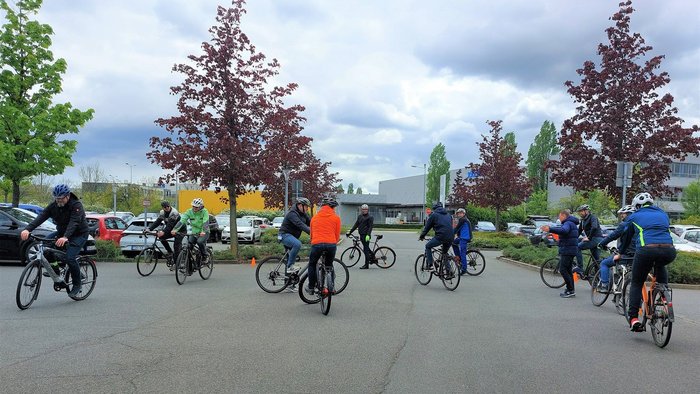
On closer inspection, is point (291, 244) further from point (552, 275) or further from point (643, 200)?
point (552, 275)

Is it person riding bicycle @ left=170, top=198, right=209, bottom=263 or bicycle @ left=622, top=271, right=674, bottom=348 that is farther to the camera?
person riding bicycle @ left=170, top=198, right=209, bottom=263

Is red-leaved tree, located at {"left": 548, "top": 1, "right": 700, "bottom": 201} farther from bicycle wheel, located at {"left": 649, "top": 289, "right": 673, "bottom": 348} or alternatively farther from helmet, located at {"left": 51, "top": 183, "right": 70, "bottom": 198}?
helmet, located at {"left": 51, "top": 183, "right": 70, "bottom": 198}

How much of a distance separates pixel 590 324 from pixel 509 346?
88.1 inches

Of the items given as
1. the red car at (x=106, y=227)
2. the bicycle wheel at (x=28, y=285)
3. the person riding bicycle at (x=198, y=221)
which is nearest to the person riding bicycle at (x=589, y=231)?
the person riding bicycle at (x=198, y=221)

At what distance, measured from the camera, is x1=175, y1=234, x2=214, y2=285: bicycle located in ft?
35.7

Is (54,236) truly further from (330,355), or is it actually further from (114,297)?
(330,355)

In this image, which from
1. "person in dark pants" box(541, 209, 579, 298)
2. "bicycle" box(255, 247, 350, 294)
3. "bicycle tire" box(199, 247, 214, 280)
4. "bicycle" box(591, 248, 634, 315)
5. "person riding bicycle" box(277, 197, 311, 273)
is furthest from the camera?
"bicycle tire" box(199, 247, 214, 280)

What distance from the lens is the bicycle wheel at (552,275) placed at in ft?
37.4

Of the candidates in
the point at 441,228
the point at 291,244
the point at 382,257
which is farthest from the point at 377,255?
the point at 291,244

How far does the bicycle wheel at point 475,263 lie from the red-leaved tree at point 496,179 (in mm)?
Result: 17878

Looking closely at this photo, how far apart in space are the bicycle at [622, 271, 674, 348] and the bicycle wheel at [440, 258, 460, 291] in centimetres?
428

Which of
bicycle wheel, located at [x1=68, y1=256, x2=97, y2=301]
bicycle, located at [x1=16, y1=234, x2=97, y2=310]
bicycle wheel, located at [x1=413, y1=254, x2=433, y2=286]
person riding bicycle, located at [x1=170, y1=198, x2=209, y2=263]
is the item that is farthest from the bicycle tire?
bicycle wheel, located at [x1=413, y1=254, x2=433, y2=286]

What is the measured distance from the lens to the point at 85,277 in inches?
341

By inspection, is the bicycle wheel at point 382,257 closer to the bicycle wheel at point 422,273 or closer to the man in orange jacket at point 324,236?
the bicycle wheel at point 422,273
